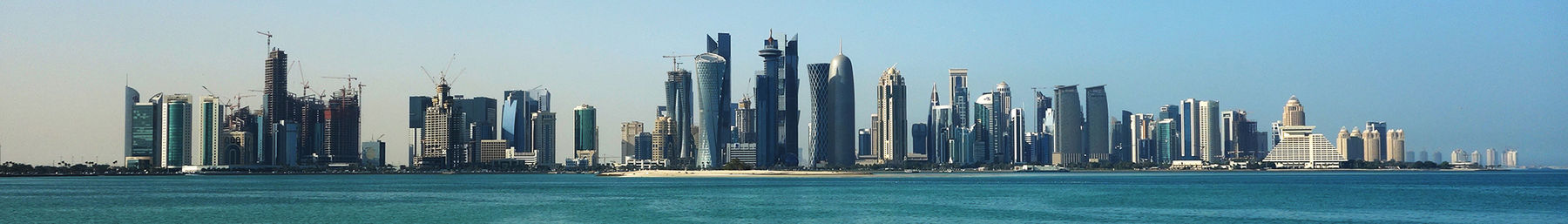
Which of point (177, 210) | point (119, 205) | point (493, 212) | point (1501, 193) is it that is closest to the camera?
point (493, 212)

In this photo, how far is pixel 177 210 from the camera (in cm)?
10356

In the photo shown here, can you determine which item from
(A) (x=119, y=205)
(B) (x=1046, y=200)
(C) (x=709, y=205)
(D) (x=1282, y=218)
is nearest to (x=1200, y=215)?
(D) (x=1282, y=218)

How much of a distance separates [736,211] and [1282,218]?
1302 inches

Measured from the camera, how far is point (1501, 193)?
133 m

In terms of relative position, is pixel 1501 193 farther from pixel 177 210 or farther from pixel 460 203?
pixel 177 210

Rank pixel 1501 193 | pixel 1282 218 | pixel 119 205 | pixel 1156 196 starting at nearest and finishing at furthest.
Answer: pixel 1282 218 → pixel 119 205 → pixel 1156 196 → pixel 1501 193

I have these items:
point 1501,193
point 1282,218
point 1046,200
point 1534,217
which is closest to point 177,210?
point 1046,200

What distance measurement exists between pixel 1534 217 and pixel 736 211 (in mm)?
46663

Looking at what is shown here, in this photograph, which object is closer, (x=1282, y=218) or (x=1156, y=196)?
(x=1282, y=218)

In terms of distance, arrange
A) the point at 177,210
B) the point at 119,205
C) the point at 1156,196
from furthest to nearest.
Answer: the point at 1156,196
the point at 119,205
the point at 177,210

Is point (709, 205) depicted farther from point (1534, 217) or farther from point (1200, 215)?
point (1534, 217)

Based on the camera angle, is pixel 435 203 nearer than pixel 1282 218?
No

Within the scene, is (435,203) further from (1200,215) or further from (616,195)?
(1200,215)

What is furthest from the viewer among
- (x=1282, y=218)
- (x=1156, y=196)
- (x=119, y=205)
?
(x=1156, y=196)
